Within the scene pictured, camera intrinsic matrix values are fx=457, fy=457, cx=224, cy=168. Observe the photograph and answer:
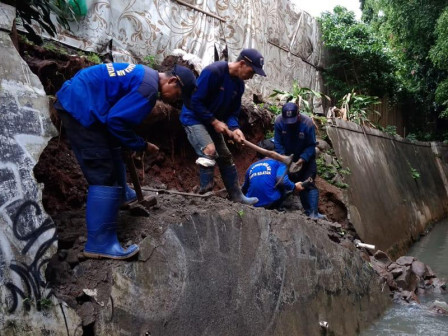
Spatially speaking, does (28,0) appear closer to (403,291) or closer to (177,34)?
(177,34)

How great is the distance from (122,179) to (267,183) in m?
2.50

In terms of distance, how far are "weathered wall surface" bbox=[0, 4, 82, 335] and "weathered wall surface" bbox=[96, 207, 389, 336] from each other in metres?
0.37

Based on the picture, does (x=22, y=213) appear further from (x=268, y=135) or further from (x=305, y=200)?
(x=268, y=135)

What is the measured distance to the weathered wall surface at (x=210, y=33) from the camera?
6.40 m

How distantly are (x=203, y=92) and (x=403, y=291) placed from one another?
3926 mm

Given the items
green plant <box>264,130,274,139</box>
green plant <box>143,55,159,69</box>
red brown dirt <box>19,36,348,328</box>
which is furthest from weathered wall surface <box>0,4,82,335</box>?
green plant <box>264,130,274,139</box>

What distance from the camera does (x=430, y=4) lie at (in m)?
12.8

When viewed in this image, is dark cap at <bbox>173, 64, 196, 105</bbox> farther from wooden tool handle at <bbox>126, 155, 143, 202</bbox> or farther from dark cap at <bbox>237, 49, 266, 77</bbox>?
dark cap at <bbox>237, 49, 266, 77</bbox>

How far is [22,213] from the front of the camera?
260 cm

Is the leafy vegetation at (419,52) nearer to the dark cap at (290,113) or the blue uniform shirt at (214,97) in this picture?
the dark cap at (290,113)

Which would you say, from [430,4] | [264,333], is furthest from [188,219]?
[430,4]

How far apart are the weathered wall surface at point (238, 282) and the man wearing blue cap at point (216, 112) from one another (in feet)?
2.30

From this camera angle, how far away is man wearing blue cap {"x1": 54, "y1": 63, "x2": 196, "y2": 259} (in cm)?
295

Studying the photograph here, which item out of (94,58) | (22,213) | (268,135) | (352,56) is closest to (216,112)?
(94,58)
